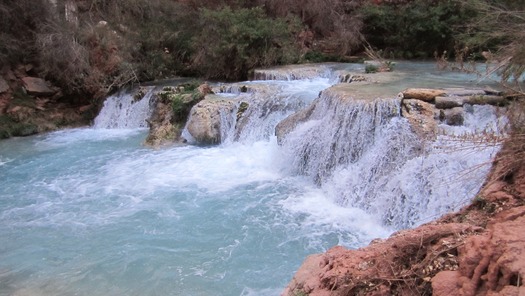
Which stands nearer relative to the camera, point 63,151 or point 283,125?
point 283,125

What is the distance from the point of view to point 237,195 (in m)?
7.16

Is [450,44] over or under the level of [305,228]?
over

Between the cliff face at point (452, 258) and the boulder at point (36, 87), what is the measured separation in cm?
1171

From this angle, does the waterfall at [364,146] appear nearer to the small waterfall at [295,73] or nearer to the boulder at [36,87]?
the small waterfall at [295,73]

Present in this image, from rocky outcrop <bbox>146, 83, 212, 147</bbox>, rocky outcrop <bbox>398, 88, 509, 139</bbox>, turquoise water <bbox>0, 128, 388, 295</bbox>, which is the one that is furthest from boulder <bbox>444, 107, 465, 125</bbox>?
rocky outcrop <bbox>146, 83, 212, 147</bbox>

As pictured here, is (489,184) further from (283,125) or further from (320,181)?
(283,125)

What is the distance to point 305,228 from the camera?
5.90m

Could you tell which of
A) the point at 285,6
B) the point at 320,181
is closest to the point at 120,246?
the point at 320,181

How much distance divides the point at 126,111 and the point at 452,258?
35.9 feet

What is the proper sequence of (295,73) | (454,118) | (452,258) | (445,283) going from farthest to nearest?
(295,73), (454,118), (452,258), (445,283)

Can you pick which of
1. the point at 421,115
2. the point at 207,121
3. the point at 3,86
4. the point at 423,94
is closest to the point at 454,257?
the point at 421,115

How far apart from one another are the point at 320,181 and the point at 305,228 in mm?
→ 1802

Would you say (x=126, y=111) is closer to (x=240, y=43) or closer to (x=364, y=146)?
(x=240, y=43)

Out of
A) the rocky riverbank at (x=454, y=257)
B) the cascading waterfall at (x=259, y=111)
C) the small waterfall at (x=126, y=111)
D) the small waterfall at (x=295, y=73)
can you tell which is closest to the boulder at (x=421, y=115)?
the rocky riverbank at (x=454, y=257)
